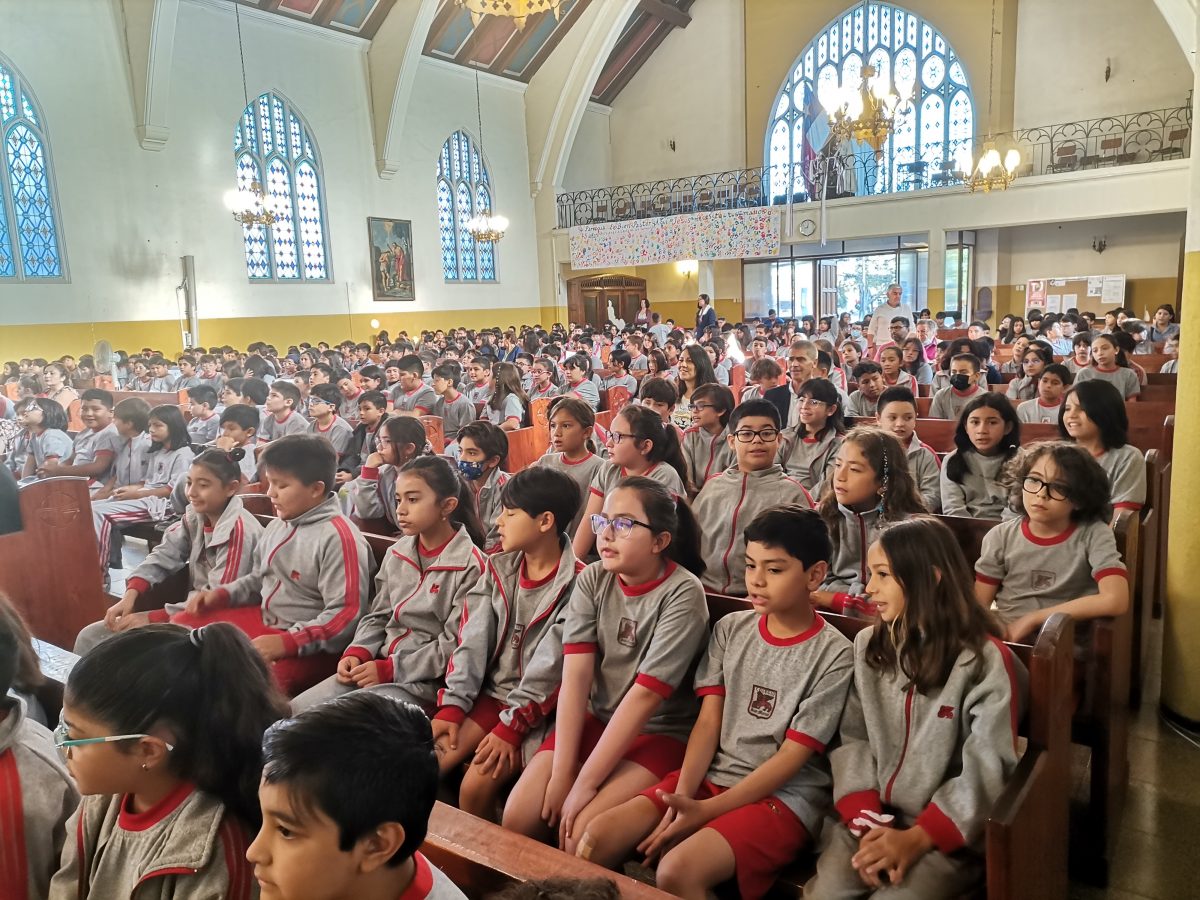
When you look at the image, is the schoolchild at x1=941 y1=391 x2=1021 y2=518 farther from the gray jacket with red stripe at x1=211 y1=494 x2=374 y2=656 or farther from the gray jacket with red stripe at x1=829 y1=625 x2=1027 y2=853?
the gray jacket with red stripe at x1=211 y1=494 x2=374 y2=656

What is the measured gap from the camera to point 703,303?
47.9 feet

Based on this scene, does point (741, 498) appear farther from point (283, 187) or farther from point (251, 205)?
Result: point (283, 187)

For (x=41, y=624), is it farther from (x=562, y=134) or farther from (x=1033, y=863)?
(x=562, y=134)

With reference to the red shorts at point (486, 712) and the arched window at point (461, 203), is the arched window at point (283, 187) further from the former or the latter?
the red shorts at point (486, 712)

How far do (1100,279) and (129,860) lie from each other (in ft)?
57.3

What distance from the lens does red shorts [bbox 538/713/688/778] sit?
2150mm

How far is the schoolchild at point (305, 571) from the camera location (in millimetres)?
2824

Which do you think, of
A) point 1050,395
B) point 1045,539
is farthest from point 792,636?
point 1050,395

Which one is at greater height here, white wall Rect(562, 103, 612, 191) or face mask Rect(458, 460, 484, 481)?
white wall Rect(562, 103, 612, 191)

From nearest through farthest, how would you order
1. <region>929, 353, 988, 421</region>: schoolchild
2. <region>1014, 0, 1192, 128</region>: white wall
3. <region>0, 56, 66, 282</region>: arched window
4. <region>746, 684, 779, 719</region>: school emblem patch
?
<region>746, 684, 779, 719</region>: school emblem patch
<region>929, 353, 988, 421</region>: schoolchild
<region>0, 56, 66, 282</region>: arched window
<region>1014, 0, 1192, 128</region>: white wall

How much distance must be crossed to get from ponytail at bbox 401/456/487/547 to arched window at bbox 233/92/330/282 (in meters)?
13.7

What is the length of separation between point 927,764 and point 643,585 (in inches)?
32.1

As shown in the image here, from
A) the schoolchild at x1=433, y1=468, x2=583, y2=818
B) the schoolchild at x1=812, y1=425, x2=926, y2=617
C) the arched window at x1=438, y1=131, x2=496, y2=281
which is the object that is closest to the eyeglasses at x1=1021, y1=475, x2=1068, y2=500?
the schoolchild at x1=812, y1=425, x2=926, y2=617

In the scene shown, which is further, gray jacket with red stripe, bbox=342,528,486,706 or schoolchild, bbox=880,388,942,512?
schoolchild, bbox=880,388,942,512
